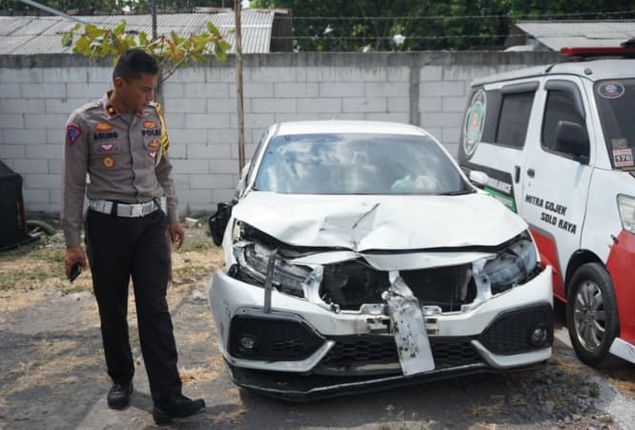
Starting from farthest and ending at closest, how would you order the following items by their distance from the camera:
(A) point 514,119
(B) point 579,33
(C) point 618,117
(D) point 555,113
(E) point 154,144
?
(B) point 579,33 → (A) point 514,119 → (D) point 555,113 → (C) point 618,117 → (E) point 154,144

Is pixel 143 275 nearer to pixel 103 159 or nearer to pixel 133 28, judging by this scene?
pixel 103 159

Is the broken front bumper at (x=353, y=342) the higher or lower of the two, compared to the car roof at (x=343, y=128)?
lower

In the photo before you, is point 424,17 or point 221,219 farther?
point 424,17

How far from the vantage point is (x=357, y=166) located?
4480 millimetres

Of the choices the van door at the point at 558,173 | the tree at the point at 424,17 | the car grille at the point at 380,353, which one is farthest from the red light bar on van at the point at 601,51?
the tree at the point at 424,17

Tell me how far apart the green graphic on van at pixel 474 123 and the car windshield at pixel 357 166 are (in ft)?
5.50

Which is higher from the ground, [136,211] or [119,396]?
[136,211]

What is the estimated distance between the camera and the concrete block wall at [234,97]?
9.07 m

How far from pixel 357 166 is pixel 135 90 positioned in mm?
1739

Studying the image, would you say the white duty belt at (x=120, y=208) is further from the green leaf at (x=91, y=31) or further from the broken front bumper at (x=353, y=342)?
the green leaf at (x=91, y=31)

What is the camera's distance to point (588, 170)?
4.16m

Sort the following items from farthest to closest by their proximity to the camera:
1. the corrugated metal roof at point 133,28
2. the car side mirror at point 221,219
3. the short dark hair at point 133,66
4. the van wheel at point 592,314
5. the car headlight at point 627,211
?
the corrugated metal roof at point 133,28 < the car side mirror at point 221,219 < the van wheel at point 592,314 < the car headlight at point 627,211 < the short dark hair at point 133,66

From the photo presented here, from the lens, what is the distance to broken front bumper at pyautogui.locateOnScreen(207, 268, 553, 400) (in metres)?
3.30

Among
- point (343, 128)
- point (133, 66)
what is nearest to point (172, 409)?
point (133, 66)
